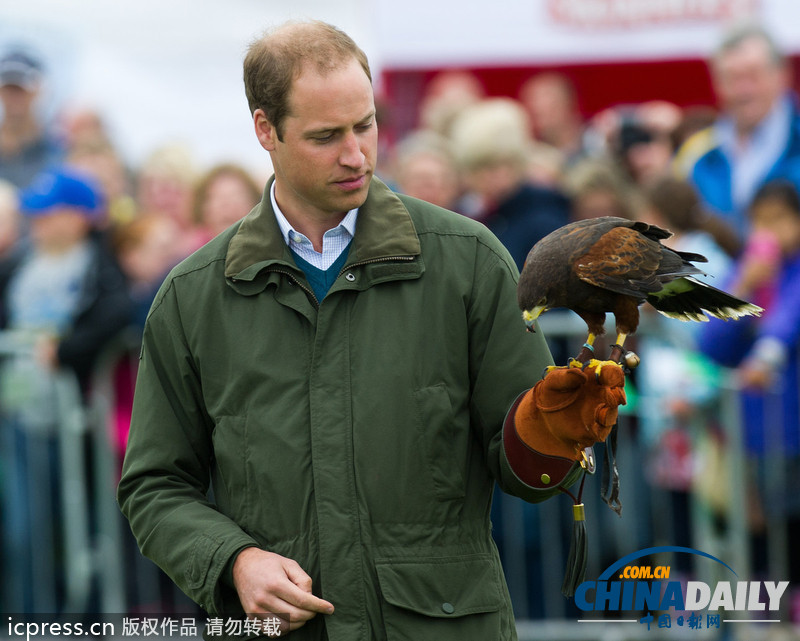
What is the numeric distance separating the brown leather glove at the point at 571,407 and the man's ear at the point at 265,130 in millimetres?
894

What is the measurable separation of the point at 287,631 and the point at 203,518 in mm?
331

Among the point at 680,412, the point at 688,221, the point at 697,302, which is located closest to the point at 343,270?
the point at 697,302

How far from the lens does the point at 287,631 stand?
2.55 m

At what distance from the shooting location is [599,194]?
5.89 meters

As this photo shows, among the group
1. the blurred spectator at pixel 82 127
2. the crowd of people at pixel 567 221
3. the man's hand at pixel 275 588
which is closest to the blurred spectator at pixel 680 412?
the crowd of people at pixel 567 221

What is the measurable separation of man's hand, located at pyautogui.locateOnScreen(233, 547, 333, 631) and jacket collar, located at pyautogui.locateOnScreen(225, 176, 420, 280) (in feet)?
2.16

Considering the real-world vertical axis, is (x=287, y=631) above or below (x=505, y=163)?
below

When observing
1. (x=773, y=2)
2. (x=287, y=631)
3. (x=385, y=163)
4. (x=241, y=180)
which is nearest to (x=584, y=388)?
(x=287, y=631)

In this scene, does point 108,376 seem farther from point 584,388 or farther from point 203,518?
point 584,388

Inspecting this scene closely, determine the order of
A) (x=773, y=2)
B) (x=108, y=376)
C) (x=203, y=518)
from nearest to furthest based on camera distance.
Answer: (x=203, y=518) → (x=108, y=376) → (x=773, y=2)

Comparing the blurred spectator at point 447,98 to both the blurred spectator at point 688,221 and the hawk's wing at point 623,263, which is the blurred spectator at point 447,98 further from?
the hawk's wing at point 623,263

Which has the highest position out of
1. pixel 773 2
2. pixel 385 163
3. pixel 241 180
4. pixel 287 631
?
pixel 773 2

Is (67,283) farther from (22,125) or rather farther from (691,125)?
(691,125)

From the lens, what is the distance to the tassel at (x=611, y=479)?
2.58 m
